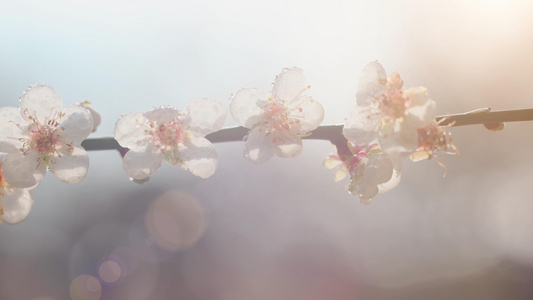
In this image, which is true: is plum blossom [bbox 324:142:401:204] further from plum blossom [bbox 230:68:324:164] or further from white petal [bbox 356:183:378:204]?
plum blossom [bbox 230:68:324:164]

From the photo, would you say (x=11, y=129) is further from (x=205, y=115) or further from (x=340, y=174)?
(x=340, y=174)

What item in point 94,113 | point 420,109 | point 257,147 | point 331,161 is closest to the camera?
point 420,109

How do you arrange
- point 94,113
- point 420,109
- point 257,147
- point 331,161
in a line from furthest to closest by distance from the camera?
point 331,161 → point 94,113 → point 257,147 → point 420,109

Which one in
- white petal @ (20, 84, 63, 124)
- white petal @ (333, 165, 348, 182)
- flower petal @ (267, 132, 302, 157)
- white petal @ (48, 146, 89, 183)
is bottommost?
white petal @ (333, 165, 348, 182)

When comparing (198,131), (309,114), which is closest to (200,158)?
(198,131)

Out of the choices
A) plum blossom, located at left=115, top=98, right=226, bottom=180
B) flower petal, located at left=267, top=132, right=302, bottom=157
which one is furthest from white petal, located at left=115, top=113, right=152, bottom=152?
flower petal, located at left=267, top=132, right=302, bottom=157

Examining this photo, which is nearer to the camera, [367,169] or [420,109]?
[420,109]

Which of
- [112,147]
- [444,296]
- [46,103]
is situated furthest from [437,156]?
[444,296]

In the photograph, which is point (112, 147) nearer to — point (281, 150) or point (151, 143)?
point (151, 143)
